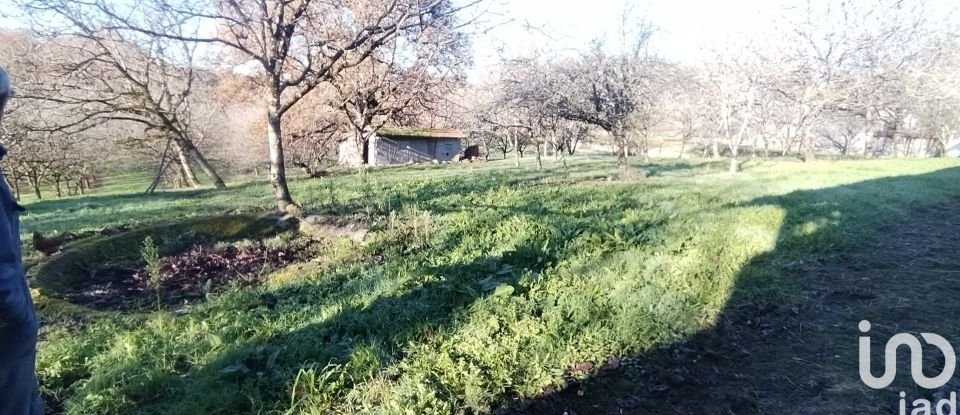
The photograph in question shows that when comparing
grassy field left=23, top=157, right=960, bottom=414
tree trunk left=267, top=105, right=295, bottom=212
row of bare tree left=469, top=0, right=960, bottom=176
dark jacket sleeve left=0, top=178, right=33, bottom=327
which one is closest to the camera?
dark jacket sleeve left=0, top=178, right=33, bottom=327

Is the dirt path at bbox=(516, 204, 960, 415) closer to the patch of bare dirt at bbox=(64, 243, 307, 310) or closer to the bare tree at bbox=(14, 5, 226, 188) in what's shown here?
the patch of bare dirt at bbox=(64, 243, 307, 310)

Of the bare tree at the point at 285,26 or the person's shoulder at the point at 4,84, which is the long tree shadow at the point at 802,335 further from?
the bare tree at the point at 285,26

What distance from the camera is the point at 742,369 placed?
3199mm

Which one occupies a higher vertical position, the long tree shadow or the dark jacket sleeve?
the dark jacket sleeve

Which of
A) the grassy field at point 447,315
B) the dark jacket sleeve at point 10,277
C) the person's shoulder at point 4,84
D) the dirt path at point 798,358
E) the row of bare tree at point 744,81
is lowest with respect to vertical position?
the dirt path at point 798,358

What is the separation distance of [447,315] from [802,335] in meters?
2.85

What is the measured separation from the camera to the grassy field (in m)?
2.79

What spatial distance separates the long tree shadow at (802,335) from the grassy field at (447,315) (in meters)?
0.06

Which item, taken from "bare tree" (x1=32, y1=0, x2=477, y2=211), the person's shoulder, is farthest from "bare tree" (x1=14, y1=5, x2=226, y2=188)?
the person's shoulder

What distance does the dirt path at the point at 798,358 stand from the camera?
2.79 metres

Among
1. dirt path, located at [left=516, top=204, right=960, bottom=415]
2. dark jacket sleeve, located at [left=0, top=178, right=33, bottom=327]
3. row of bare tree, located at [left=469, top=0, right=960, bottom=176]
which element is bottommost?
dirt path, located at [left=516, top=204, right=960, bottom=415]

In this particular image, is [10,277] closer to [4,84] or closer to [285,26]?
[4,84]

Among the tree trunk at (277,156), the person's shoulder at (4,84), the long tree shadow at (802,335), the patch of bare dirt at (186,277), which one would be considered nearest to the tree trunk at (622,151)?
the long tree shadow at (802,335)

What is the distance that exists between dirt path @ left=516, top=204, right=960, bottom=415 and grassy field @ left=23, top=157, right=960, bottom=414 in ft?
0.37
